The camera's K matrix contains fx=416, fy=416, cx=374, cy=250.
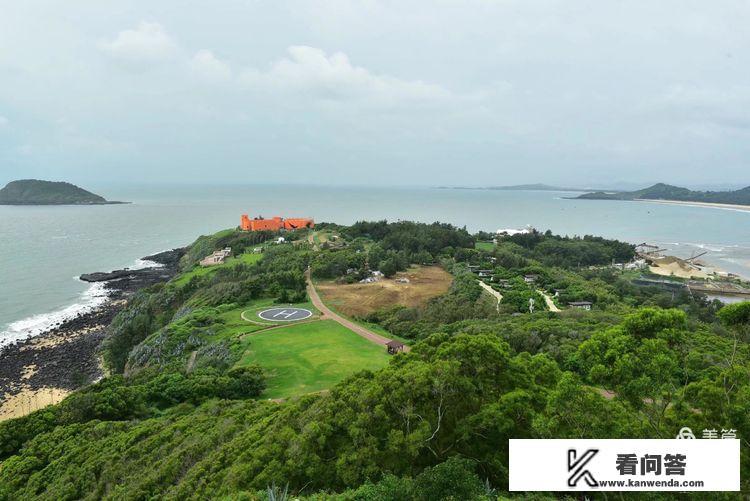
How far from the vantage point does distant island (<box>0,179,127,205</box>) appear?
169 m

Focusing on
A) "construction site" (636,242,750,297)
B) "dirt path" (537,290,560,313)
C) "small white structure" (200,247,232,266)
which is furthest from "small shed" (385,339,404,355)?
"construction site" (636,242,750,297)

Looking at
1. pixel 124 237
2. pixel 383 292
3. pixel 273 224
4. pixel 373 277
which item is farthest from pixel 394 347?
pixel 124 237

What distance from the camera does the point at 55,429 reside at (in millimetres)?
18172

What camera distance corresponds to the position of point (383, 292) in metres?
40.4

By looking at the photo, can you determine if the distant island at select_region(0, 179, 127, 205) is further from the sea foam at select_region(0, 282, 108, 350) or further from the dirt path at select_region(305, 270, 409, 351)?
the dirt path at select_region(305, 270, 409, 351)

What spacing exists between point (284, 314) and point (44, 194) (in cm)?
19169

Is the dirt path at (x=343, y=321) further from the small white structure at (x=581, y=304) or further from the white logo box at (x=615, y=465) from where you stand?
the white logo box at (x=615, y=465)

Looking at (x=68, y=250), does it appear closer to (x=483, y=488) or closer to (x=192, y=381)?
(x=192, y=381)

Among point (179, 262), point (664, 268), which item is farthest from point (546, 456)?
point (179, 262)

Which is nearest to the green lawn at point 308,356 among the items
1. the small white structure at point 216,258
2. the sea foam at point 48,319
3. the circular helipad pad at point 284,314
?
the circular helipad pad at point 284,314

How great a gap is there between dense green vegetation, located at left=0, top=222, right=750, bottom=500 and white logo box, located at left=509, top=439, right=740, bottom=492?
4.39 ft

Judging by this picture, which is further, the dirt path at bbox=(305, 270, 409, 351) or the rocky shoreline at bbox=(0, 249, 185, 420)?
the dirt path at bbox=(305, 270, 409, 351)

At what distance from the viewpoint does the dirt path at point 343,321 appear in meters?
28.6

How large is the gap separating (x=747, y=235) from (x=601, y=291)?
88.9m
